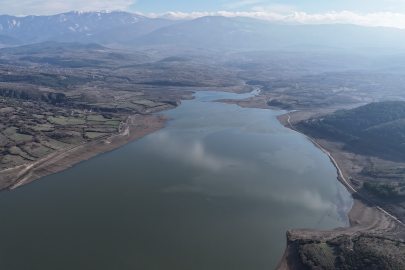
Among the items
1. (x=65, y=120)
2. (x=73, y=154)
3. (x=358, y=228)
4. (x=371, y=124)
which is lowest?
(x=358, y=228)

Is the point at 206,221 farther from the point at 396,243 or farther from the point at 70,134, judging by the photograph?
the point at 70,134

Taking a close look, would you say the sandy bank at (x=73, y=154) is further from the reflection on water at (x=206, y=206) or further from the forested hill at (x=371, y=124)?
the forested hill at (x=371, y=124)

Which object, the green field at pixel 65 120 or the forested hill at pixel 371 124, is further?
the green field at pixel 65 120

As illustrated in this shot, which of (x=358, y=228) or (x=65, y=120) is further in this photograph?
(x=65, y=120)

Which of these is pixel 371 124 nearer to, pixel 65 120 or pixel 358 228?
pixel 358 228

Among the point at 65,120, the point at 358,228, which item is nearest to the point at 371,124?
the point at 358,228

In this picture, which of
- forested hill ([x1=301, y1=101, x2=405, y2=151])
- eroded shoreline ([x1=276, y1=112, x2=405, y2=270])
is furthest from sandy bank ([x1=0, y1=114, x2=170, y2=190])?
forested hill ([x1=301, y1=101, x2=405, y2=151])

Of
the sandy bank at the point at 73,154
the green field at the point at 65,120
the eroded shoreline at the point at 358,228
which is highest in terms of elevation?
the green field at the point at 65,120

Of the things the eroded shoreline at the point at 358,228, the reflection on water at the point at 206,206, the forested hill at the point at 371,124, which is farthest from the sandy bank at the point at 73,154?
the forested hill at the point at 371,124

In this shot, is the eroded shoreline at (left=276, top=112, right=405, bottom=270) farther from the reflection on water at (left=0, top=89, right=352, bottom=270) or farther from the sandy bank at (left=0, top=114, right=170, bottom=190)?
the sandy bank at (left=0, top=114, right=170, bottom=190)
